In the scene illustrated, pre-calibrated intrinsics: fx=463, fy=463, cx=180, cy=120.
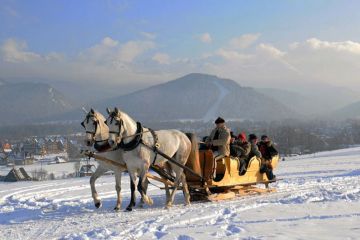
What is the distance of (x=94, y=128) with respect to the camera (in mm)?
9312

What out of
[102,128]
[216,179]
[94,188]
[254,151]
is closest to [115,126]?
[102,128]

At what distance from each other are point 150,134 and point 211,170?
2.08 meters

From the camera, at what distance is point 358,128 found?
352 feet

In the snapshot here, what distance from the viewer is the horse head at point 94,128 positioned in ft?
30.2

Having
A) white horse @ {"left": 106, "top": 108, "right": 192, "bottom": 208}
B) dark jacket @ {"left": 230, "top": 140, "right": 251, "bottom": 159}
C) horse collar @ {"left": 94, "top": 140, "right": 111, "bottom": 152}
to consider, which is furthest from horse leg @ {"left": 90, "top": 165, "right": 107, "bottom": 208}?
dark jacket @ {"left": 230, "top": 140, "right": 251, "bottom": 159}

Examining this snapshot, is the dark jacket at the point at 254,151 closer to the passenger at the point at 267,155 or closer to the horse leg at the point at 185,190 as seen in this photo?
the passenger at the point at 267,155

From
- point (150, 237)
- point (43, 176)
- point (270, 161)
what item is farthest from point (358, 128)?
point (150, 237)

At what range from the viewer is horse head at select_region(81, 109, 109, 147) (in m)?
9.22

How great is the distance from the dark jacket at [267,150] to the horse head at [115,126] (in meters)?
6.09

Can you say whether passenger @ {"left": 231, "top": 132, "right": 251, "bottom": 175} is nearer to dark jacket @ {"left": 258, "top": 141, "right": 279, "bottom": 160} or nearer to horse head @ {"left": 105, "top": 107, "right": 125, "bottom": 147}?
dark jacket @ {"left": 258, "top": 141, "right": 279, "bottom": 160}

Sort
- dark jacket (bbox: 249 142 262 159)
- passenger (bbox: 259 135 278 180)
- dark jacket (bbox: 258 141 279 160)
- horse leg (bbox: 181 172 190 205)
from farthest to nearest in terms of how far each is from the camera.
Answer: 1. dark jacket (bbox: 258 141 279 160)
2. passenger (bbox: 259 135 278 180)
3. dark jacket (bbox: 249 142 262 159)
4. horse leg (bbox: 181 172 190 205)

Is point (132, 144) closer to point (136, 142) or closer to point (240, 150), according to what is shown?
point (136, 142)

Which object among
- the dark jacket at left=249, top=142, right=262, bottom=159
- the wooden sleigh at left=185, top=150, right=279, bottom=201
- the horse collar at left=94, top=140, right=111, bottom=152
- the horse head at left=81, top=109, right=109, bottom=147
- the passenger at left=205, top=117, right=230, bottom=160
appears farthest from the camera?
the dark jacket at left=249, top=142, right=262, bottom=159

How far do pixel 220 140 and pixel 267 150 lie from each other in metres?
3.22
